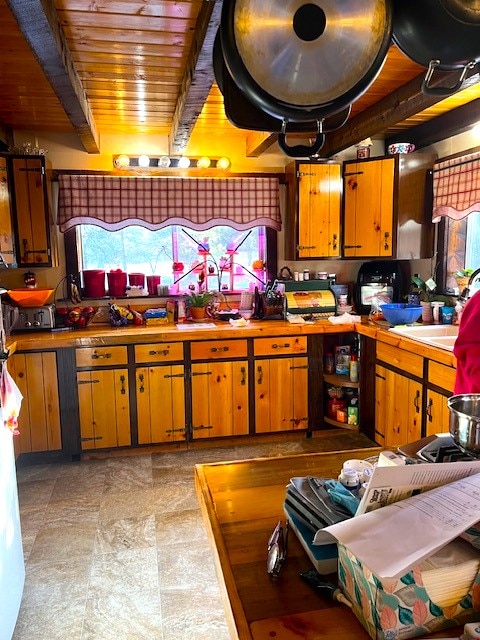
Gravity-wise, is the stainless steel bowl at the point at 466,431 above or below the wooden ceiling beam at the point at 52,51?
below

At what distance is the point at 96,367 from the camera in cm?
353

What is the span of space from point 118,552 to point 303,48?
243 centimetres

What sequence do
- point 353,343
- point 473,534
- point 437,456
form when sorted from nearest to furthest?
point 473,534, point 437,456, point 353,343

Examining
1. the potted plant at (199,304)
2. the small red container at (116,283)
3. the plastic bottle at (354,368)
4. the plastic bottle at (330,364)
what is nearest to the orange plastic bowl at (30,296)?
the small red container at (116,283)

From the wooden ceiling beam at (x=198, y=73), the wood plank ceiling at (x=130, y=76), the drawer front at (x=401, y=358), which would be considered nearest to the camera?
the wooden ceiling beam at (x=198, y=73)

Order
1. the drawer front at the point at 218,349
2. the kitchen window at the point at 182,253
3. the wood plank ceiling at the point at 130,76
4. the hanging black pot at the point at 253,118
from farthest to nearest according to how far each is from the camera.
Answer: the kitchen window at the point at 182,253
the drawer front at the point at 218,349
the wood plank ceiling at the point at 130,76
the hanging black pot at the point at 253,118

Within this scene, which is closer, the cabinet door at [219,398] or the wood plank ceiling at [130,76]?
the wood plank ceiling at [130,76]

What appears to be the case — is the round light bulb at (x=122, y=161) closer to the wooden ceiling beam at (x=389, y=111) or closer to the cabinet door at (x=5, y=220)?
the cabinet door at (x=5, y=220)

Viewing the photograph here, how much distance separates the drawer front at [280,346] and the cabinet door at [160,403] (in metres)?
0.61

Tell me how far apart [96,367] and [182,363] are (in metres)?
0.62

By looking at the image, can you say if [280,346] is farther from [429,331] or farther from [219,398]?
[429,331]

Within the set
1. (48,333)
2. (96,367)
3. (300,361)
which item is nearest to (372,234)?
(300,361)

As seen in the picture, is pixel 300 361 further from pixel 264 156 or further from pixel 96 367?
pixel 264 156

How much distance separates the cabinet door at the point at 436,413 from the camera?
9.29 feet
